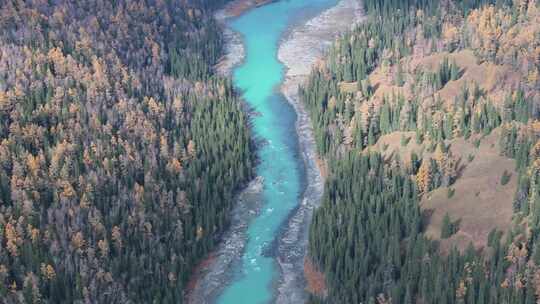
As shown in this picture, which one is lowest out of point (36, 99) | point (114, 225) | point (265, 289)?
point (265, 289)

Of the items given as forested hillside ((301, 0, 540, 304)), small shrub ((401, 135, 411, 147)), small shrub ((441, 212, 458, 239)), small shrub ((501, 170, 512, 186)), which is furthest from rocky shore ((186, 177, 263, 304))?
small shrub ((501, 170, 512, 186))

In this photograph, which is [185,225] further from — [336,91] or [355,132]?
[336,91]

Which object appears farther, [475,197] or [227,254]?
[227,254]

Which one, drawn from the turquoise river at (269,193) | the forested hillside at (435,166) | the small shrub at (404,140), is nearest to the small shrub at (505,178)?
the forested hillside at (435,166)

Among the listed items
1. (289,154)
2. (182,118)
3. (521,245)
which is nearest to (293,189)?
(289,154)

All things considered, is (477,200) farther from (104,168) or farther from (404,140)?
(104,168)

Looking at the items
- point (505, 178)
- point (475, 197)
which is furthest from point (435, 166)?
point (505, 178)
